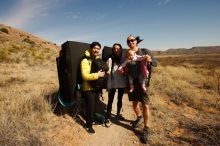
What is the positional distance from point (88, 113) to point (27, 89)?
3795 millimetres

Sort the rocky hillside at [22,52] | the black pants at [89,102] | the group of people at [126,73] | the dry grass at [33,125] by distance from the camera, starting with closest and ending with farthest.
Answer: the dry grass at [33,125]
the group of people at [126,73]
the black pants at [89,102]
the rocky hillside at [22,52]

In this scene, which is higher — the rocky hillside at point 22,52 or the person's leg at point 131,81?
the rocky hillside at point 22,52

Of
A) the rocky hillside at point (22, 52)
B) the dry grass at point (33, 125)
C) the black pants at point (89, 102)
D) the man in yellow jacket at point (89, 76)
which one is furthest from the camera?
the rocky hillside at point (22, 52)

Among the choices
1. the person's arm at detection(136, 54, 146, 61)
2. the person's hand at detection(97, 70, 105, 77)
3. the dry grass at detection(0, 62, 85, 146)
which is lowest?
the dry grass at detection(0, 62, 85, 146)

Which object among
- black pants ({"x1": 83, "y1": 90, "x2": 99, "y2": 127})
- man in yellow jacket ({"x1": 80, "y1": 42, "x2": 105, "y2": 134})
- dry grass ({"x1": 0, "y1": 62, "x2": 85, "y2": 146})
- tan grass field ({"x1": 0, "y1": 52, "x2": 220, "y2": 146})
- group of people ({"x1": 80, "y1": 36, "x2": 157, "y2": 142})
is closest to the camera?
dry grass ({"x1": 0, "y1": 62, "x2": 85, "y2": 146})

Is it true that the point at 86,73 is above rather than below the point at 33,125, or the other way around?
above

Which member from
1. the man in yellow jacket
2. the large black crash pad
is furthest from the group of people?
the large black crash pad

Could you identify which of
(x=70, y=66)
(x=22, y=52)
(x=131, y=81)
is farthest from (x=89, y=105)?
(x=22, y=52)

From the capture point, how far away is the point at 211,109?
7957 mm

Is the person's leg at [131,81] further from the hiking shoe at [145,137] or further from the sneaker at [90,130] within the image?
the sneaker at [90,130]

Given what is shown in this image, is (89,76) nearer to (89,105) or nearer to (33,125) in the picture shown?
(89,105)

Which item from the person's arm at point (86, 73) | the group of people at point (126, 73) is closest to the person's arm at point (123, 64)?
the group of people at point (126, 73)

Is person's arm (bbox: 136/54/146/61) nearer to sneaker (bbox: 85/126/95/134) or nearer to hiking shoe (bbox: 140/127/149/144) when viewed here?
hiking shoe (bbox: 140/127/149/144)

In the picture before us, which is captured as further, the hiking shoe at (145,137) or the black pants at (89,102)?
the black pants at (89,102)
